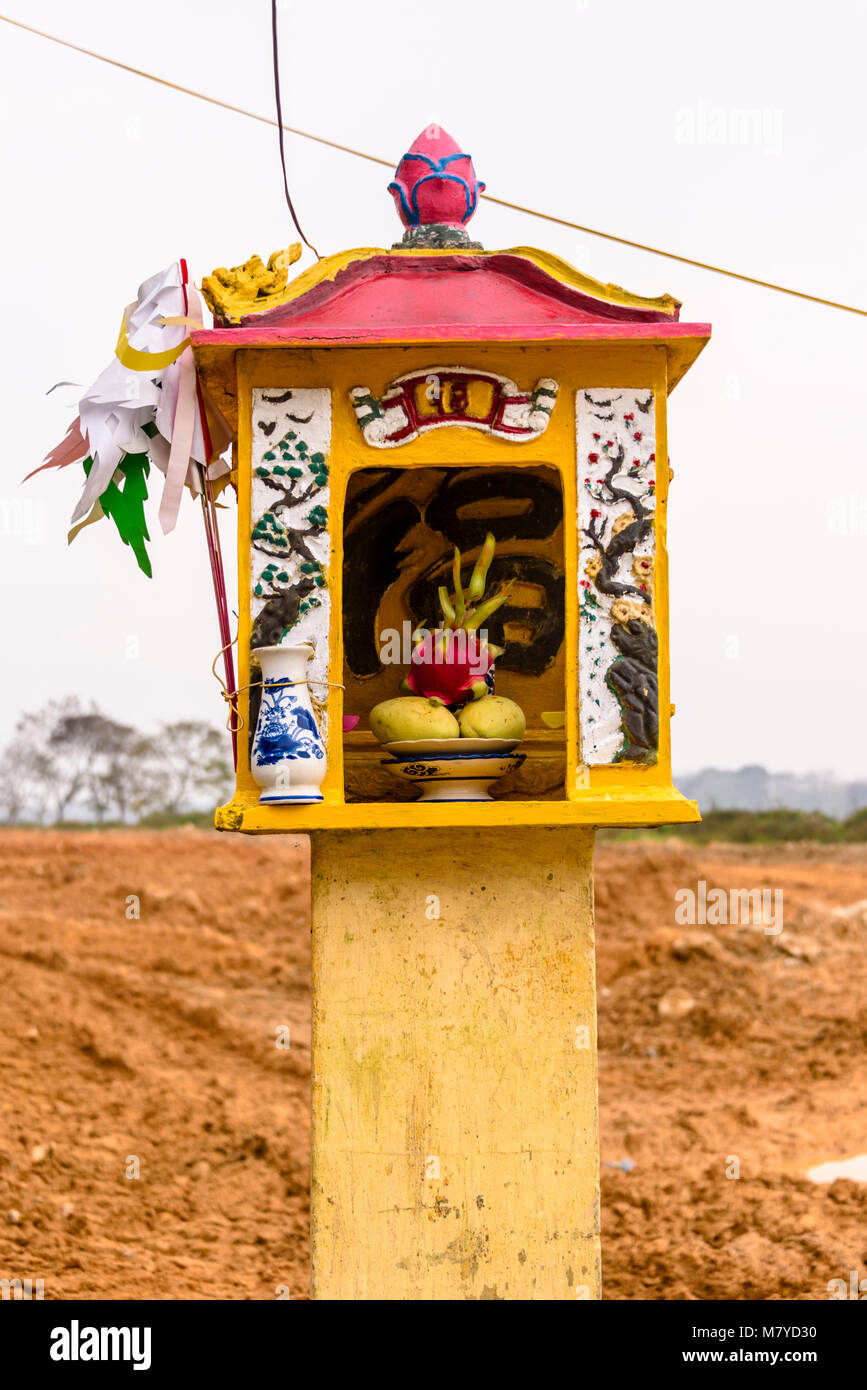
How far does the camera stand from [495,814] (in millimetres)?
3691

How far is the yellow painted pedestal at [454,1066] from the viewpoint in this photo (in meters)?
3.89

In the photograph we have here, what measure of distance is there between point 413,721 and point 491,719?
0.23m

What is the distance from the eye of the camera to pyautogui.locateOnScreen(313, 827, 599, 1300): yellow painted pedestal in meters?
3.89

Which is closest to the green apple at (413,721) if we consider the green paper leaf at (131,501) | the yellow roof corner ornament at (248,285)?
the green paper leaf at (131,501)

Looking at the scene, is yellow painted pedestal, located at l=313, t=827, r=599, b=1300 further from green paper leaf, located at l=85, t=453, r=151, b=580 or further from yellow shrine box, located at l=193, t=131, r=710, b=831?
green paper leaf, located at l=85, t=453, r=151, b=580

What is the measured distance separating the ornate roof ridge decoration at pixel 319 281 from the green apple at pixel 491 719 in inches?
45.6

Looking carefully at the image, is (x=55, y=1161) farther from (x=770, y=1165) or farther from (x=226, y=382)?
(x=226, y=382)

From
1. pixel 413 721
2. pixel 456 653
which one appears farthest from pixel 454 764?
pixel 456 653

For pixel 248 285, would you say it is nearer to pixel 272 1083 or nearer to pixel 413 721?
pixel 413 721

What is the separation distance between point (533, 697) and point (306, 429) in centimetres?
130

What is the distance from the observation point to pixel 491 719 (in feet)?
13.0

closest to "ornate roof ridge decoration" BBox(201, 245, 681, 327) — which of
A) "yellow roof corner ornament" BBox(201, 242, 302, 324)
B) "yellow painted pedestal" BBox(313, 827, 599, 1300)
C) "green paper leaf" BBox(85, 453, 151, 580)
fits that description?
"yellow roof corner ornament" BBox(201, 242, 302, 324)

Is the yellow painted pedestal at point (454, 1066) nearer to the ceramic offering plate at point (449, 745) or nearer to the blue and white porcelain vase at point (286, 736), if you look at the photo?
the ceramic offering plate at point (449, 745)

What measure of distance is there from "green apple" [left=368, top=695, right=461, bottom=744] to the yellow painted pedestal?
0.92 feet
